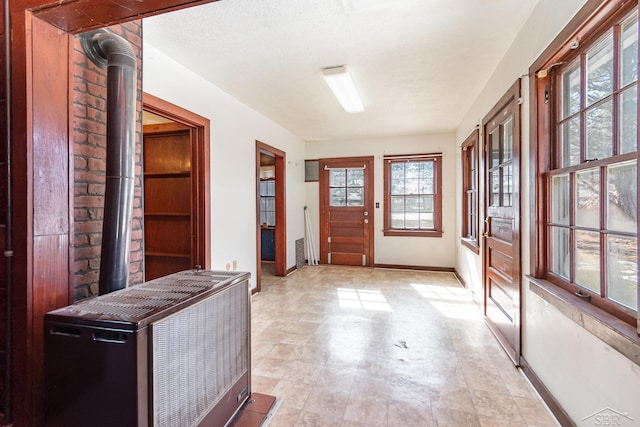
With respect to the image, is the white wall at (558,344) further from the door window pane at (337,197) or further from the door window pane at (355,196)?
the door window pane at (337,197)

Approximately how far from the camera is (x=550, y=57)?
179cm

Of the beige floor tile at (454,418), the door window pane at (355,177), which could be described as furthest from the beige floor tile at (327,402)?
the door window pane at (355,177)

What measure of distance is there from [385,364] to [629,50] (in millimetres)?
2289

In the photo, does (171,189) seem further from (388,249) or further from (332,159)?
(388,249)

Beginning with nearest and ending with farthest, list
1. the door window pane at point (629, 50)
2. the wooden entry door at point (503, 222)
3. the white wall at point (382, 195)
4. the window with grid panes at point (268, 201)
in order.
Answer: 1. the door window pane at point (629, 50)
2. the wooden entry door at point (503, 222)
3. the white wall at point (382, 195)
4. the window with grid panes at point (268, 201)

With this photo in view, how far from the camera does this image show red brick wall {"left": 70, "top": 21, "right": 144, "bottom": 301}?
155 centimetres

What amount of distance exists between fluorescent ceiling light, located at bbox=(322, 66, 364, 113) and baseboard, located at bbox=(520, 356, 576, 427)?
285 centimetres

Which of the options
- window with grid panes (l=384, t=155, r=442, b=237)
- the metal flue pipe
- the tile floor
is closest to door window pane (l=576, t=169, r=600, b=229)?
the tile floor

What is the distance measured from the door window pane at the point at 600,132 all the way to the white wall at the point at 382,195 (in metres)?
3.88

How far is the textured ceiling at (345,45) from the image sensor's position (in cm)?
202

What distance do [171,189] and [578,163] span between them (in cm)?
375

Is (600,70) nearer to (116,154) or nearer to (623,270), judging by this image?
(623,270)

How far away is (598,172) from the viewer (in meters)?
1.49

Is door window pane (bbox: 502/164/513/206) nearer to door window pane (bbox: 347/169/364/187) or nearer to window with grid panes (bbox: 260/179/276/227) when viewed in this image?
door window pane (bbox: 347/169/364/187)
